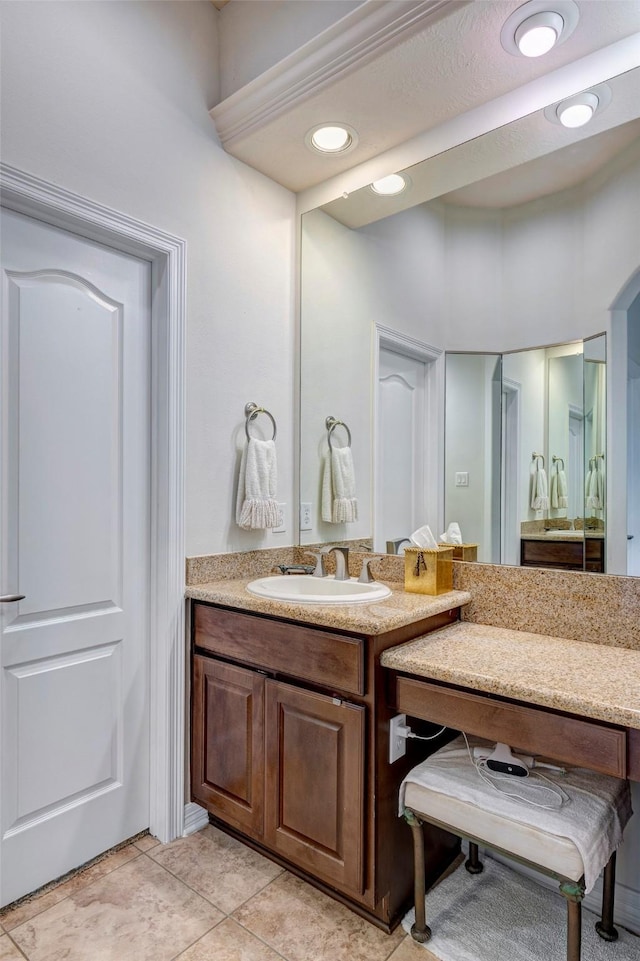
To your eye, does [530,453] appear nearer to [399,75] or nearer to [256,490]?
[256,490]

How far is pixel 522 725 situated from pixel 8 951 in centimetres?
146

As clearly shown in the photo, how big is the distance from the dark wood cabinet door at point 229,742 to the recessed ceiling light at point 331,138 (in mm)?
1897

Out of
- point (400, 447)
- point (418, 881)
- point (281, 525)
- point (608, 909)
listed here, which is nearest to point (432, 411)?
point (400, 447)

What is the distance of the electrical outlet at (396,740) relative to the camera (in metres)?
1.51

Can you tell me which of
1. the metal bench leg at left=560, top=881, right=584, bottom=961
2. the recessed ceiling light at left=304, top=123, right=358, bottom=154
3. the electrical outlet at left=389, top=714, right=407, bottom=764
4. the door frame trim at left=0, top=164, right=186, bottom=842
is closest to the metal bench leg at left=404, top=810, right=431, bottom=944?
the electrical outlet at left=389, top=714, right=407, bottom=764

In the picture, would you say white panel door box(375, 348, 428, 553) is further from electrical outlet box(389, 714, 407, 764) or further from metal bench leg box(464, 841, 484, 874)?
metal bench leg box(464, 841, 484, 874)

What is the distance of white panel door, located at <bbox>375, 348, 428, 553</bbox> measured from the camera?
204 cm

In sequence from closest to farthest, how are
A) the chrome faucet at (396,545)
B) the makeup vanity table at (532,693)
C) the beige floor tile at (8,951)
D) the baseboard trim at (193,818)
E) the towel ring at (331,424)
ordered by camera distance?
the makeup vanity table at (532,693), the beige floor tile at (8,951), the baseboard trim at (193,818), the chrome faucet at (396,545), the towel ring at (331,424)

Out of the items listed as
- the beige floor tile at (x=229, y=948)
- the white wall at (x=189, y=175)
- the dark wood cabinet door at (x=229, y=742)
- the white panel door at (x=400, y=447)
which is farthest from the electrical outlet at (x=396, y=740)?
the white wall at (x=189, y=175)

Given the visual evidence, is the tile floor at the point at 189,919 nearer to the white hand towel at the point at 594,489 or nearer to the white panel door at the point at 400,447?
the white panel door at the point at 400,447

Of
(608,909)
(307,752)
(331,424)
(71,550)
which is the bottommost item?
(608,909)

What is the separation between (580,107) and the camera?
5.40ft

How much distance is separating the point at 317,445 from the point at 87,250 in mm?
1110

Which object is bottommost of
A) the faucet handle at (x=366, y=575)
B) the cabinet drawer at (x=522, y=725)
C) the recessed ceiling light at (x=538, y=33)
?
the cabinet drawer at (x=522, y=725)
